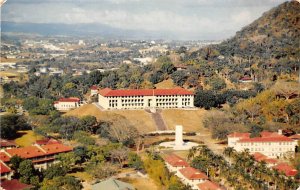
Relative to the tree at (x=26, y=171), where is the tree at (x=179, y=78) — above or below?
above

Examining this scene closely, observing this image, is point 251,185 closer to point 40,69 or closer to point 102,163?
point 102,163

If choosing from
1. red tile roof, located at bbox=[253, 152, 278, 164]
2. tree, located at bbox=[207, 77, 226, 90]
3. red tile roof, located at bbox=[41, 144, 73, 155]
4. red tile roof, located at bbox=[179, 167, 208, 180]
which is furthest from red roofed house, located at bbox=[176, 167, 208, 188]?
tree, located at bbox=[207, 77, 226, 90]

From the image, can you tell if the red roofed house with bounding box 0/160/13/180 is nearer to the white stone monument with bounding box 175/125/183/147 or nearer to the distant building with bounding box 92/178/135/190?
the distant building with bounding box 92/178/135/190

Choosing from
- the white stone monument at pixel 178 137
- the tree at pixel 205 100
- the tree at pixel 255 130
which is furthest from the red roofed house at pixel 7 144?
the tree at pixel 205 100

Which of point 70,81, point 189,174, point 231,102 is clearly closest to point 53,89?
point 70,81

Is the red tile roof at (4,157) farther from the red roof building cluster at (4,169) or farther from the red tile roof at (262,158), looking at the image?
the red tile roof at (262,158)

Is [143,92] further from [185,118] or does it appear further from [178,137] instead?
[178,137]

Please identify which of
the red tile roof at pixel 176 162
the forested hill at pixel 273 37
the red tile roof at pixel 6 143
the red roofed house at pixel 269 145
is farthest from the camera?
the forested hill at pixel 273 37
